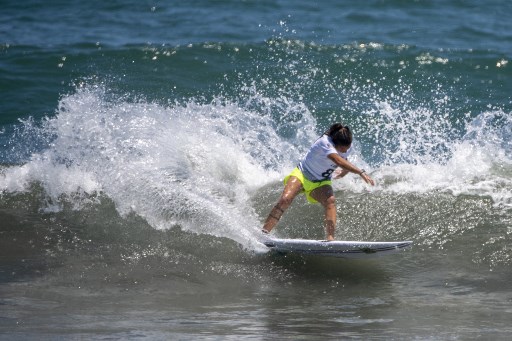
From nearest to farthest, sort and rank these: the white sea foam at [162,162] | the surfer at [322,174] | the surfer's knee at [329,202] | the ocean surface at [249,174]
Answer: the ocean surface at [249,174] → the surfer at [322,174] → the surfer's knee at [329,202] → the white sea foam at [162,162]

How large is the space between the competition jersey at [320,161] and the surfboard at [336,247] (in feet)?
2.61

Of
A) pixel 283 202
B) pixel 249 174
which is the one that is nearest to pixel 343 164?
pixel 283 202

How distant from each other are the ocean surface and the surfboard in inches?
5.4

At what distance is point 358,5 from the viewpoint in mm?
19422

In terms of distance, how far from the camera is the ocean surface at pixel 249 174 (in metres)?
7.49

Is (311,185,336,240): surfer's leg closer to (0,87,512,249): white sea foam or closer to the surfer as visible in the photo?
the surfer

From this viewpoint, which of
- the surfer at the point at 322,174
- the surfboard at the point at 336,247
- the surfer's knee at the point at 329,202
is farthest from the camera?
the surfer's knee at the point at 329,202

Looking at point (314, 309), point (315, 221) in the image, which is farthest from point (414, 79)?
point (314, 309)

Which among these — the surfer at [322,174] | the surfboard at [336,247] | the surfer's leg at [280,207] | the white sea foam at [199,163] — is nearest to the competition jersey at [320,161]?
the surfer at [322,174]

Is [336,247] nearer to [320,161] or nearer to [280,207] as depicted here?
[280,207]

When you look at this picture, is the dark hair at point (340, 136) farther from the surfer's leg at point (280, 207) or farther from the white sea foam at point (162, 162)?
the white sea foam at point (162, 162)

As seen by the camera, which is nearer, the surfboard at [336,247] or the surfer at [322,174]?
the surfboard at [336,247]

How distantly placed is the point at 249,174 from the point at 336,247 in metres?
2.78

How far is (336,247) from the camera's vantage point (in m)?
8.59
